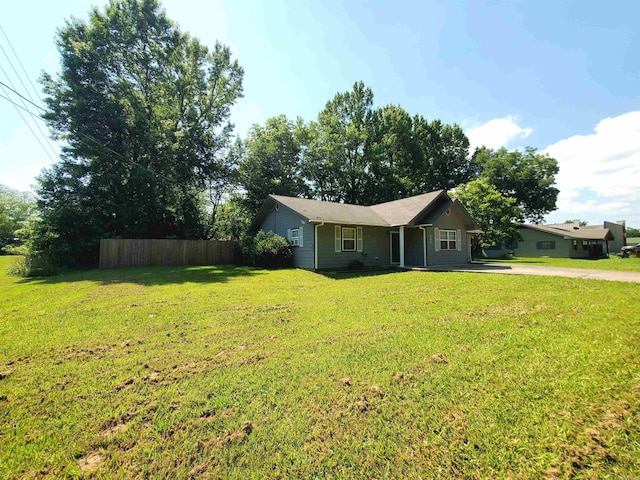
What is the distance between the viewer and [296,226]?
16172mm

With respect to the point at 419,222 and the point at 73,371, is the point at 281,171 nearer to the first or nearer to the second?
the point at 419,222

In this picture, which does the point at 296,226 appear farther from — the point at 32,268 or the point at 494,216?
the point at 494,216

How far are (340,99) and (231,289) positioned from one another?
1198 inches

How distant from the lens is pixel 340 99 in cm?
3328

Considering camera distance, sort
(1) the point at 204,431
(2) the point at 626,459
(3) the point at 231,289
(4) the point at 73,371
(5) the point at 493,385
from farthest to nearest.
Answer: (3) the point at 231,289, (4) the point at 73,371, (5) the point at 493,385, (1) the point at 204,431, (2) the point at 626,459

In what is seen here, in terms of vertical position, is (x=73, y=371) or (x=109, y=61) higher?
(x=109, y=61)

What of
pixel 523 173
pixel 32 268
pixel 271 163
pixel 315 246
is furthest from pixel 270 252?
pixel 523 173

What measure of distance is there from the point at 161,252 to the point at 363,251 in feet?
41.5

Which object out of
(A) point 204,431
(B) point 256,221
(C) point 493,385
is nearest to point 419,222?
(B) point 256,221

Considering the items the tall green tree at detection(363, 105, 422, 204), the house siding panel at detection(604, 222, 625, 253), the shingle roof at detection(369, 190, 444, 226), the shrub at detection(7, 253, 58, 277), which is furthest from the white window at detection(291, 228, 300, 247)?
the house siding panel at detection(604, 222, 625, 253)

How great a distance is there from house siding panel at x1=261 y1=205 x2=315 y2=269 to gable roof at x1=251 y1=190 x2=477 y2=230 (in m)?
0.50

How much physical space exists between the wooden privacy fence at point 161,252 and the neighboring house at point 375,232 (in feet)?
14.8

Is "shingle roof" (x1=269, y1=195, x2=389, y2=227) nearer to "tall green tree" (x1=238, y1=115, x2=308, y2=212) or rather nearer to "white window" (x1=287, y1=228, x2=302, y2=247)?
"white window" (x1=287, y1=228, x2=302, y2=247)

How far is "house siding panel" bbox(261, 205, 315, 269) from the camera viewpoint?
14.9 m
